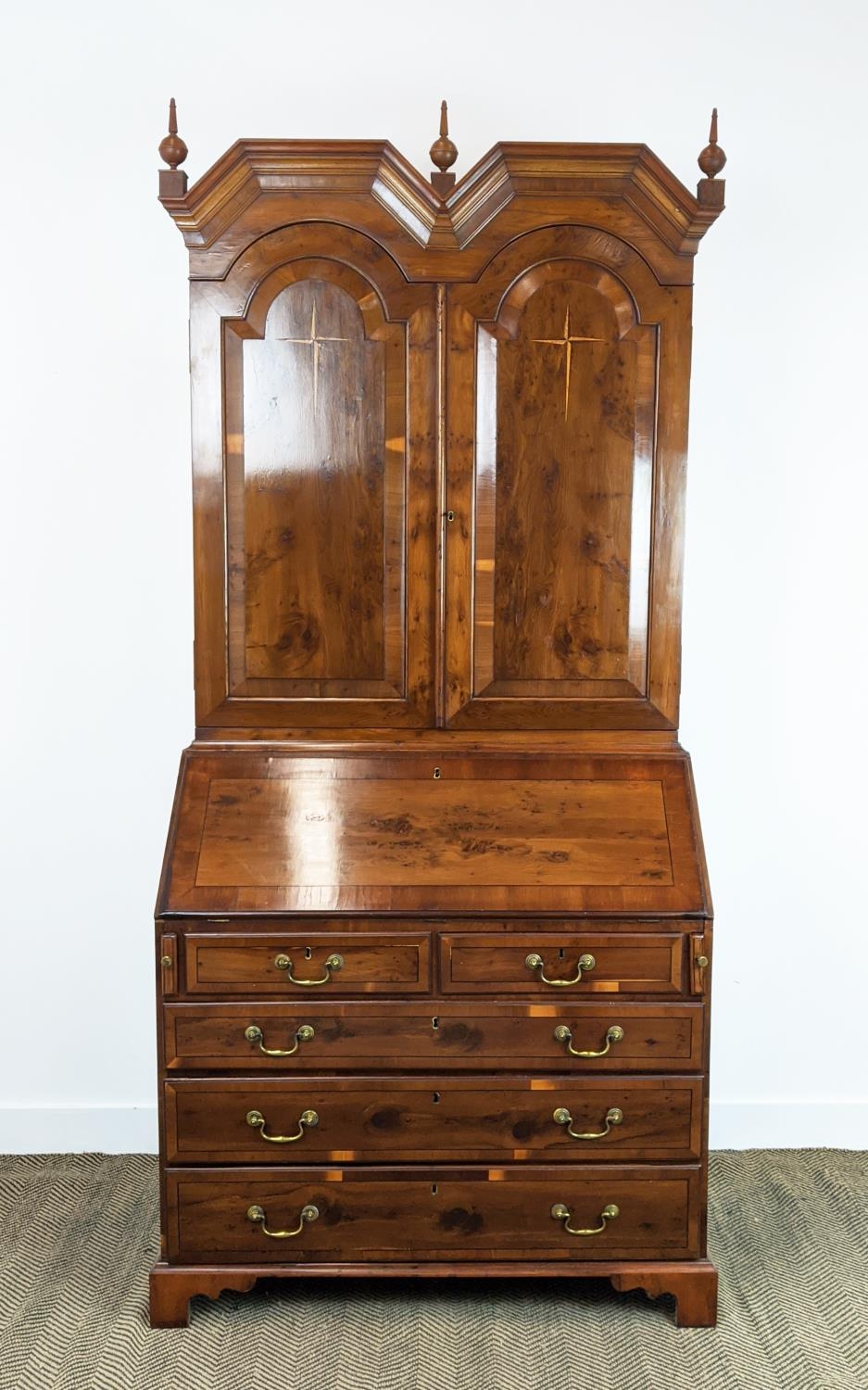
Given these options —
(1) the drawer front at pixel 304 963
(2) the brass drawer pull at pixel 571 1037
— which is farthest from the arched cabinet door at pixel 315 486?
(2) the brass drawer pull at pixel 571 1037

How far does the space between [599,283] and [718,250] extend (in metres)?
0.67

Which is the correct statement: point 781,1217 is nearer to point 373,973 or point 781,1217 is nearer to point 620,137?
point 373,973

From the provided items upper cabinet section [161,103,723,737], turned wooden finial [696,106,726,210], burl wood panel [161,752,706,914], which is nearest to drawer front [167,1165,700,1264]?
burl wood panel [161,752,706,914]

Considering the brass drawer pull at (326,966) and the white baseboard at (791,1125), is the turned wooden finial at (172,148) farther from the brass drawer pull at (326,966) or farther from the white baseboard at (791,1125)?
the white baseboard at (791,1125)

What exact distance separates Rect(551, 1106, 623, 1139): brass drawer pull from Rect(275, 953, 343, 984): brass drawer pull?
0.54m

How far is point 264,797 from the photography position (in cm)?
244

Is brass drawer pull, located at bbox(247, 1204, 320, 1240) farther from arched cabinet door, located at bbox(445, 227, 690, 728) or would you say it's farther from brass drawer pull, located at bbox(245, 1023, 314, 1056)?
arched cabinet door, located at bbox(445, 227, 690, 728)

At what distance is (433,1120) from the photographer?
2.33 meters

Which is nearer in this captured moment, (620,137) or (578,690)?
(578,690)

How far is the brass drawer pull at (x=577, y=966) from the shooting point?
7.57 ft

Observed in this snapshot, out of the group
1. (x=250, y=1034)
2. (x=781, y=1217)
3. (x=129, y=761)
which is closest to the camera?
(x=250, y=1034)

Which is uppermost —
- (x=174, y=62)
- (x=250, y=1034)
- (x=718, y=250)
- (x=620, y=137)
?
(x=174, y=62)

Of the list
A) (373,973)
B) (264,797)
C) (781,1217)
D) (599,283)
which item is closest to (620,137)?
(599,283)

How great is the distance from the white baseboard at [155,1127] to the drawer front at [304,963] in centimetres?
97
